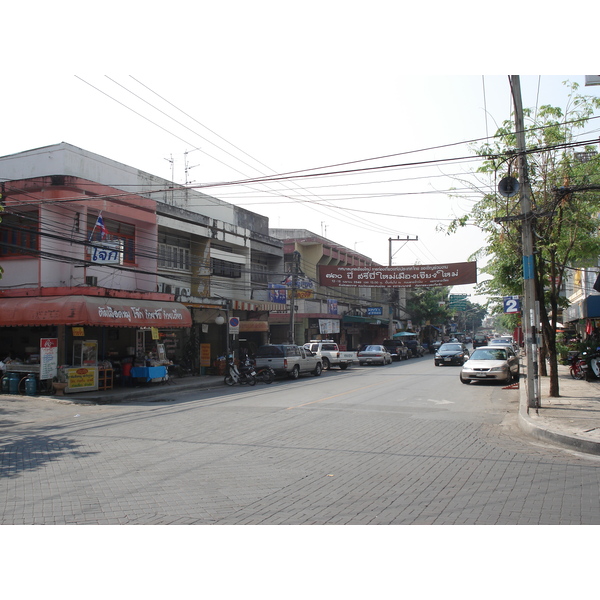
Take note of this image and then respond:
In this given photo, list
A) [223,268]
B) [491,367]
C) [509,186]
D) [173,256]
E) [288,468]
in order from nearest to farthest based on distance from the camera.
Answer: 1. [288,468]
2. [509,186]
3. [491,367]
4. [173,256]
5. [223,268]

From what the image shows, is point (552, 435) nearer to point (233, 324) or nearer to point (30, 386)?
point (30, 386)

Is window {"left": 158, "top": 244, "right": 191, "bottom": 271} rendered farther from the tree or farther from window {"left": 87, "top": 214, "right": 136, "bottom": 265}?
the tree

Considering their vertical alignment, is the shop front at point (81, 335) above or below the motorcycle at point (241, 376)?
above

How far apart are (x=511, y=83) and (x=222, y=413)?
1084 cm

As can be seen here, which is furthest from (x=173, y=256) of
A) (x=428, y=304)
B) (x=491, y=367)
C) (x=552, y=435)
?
(x=428, y=304)

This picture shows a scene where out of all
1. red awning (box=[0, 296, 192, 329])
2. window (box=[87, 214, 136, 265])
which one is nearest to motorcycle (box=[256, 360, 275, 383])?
red awning (box=[0, 296, 192, 329])

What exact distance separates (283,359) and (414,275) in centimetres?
761

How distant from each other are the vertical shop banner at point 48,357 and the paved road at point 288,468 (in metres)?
3.57

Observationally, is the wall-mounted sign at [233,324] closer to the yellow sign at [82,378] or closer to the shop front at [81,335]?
the shop front at [81,335]

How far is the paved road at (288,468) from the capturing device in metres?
5.72

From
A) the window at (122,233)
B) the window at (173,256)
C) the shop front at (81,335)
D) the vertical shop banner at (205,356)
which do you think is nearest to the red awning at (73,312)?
the shop front at (81,335)

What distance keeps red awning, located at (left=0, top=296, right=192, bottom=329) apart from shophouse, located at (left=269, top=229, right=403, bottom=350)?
12613 millimetres

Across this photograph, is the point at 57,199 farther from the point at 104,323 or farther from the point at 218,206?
the point at 218,206

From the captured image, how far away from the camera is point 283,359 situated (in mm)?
25344
